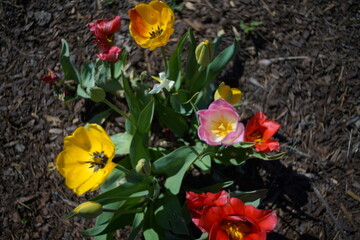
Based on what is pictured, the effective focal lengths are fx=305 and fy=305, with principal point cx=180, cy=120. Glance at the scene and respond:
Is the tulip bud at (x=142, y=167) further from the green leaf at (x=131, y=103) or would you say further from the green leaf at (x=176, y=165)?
the green leaf at (x=131, y=103)

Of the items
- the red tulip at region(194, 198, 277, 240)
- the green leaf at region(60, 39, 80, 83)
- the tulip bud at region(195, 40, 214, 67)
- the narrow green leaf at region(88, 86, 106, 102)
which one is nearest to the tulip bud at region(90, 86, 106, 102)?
the narrow green leaf at region(88, 86, 106, 102)

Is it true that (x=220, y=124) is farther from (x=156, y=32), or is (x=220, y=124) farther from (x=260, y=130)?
(x=156, y=32)

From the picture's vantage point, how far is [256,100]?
2.15m

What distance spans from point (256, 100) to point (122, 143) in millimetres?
977

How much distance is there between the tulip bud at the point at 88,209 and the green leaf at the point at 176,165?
415mm

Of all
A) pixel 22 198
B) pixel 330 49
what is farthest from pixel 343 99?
pixel 22 198

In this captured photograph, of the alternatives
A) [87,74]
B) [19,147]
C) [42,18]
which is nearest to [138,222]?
Answer: [87,74]

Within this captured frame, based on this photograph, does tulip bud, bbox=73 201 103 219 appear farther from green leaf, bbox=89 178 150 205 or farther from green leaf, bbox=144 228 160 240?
green leaf, bbox=144 228 160 240

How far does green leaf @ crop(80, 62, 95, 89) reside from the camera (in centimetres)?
199

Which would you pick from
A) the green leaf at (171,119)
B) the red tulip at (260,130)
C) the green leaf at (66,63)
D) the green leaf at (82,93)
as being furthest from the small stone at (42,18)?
the red tulip at (260,130)

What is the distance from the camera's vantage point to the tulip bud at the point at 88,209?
46.2 inches

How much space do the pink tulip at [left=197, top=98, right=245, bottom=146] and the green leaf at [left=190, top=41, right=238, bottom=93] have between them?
0.38 m

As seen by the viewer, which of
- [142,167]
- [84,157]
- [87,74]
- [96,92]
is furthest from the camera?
[87,74]

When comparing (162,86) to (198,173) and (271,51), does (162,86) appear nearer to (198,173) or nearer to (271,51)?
(198,173)
